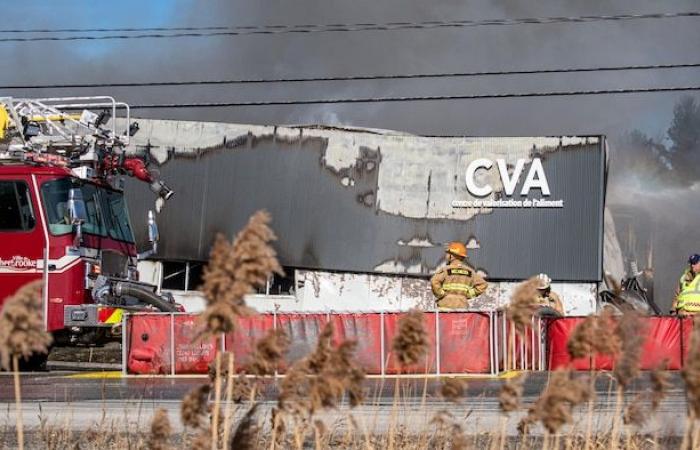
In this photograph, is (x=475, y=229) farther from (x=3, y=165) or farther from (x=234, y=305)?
(x=234, y=305)

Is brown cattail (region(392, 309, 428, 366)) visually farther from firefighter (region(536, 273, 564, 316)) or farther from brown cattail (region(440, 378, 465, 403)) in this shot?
firefighter (region(536, 273, 564, 316))

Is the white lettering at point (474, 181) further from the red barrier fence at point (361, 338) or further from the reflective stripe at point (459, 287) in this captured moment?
the red barrier fence at point (361, 338)

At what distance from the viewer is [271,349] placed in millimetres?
3889

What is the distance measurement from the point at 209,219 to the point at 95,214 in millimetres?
13453

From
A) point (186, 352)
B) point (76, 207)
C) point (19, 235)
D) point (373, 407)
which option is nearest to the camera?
point (373, 407)

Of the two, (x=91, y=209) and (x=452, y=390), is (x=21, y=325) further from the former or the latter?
(x=91, y=209)

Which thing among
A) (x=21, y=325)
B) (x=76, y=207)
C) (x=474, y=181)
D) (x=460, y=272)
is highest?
(x=474, y=181)

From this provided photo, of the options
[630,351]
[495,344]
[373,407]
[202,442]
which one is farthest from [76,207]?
[630,351]

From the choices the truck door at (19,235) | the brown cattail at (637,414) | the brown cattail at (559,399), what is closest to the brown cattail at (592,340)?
the brown cattail at (559,399)

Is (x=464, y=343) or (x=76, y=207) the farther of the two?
(x=76, y=207)

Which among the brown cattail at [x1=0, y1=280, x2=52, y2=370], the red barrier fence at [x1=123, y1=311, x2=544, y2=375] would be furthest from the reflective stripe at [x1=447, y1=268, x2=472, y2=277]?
the brown cattail at [x1=0, y1=280, x2=52, y2=370]

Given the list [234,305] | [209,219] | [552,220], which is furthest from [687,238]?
[234,305]

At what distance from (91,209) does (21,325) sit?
41.2ft

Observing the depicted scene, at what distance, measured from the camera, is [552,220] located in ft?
94.1
